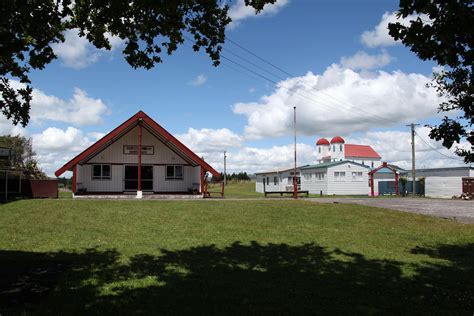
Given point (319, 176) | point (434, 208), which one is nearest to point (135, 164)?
point (434, 208)

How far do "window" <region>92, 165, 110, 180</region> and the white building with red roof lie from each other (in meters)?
60.3

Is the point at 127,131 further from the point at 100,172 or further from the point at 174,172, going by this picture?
the point at 174,172

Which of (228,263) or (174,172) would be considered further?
(174,172)

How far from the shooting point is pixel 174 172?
30.4 metres

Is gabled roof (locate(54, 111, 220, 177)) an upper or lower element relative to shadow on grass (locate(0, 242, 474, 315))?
upper

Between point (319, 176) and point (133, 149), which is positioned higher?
point (133, 149)

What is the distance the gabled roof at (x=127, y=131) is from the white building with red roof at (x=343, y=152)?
58234 mm

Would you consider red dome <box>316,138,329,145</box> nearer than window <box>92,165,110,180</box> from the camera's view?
No

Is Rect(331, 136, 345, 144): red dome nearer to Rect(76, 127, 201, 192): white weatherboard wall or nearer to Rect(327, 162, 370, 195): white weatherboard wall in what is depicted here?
Rect(327, 162, 370, 195): white weatherboard wall

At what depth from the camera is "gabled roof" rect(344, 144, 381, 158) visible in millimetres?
83438

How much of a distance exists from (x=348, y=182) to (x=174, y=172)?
23568mm

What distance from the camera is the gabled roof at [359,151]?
83438mm

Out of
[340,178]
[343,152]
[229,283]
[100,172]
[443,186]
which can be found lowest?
[229,283]

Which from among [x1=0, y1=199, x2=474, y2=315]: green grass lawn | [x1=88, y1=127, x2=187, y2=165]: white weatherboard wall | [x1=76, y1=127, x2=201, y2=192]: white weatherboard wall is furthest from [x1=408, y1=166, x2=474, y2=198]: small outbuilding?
[x1=88, y1=127, x2=187, y2=165]: white weatherboard wall
